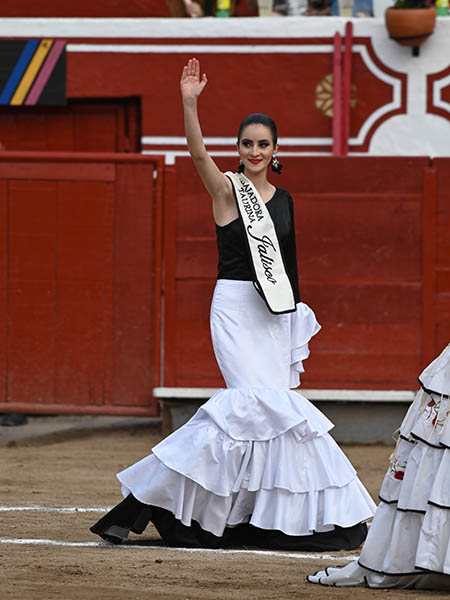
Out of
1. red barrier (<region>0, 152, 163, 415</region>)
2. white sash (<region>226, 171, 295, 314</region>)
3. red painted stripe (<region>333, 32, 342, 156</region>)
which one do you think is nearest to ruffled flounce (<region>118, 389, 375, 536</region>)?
white sash (<region>226, 171, 295, 314</region>)

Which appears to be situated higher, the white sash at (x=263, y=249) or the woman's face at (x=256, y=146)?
the woman's face at (x=256, y=146)

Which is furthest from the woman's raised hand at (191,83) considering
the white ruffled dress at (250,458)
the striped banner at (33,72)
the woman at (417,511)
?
the striped banner at (33,72)

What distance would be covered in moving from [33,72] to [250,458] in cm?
655

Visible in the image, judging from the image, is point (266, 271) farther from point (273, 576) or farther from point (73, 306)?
point (73, 306)

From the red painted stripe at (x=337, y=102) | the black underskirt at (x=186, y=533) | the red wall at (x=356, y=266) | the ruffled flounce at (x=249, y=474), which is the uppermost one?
the red painted stripe at (x=337, y=102)

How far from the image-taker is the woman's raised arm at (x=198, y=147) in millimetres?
4742

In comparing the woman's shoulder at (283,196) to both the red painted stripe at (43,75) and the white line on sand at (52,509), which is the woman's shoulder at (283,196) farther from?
the red painted stripe at (43,75)

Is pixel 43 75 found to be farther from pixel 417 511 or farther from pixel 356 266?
pixel 417 511

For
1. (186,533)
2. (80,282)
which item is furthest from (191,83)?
(80,282)

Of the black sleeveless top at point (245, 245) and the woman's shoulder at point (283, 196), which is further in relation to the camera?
the woman's shoulder at point (283, 196)

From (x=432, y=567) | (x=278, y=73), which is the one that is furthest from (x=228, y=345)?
(x=278, y=73)

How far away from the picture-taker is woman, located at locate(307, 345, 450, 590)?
390cm

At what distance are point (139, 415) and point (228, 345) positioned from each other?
13.0ft

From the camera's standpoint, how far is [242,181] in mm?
5098
